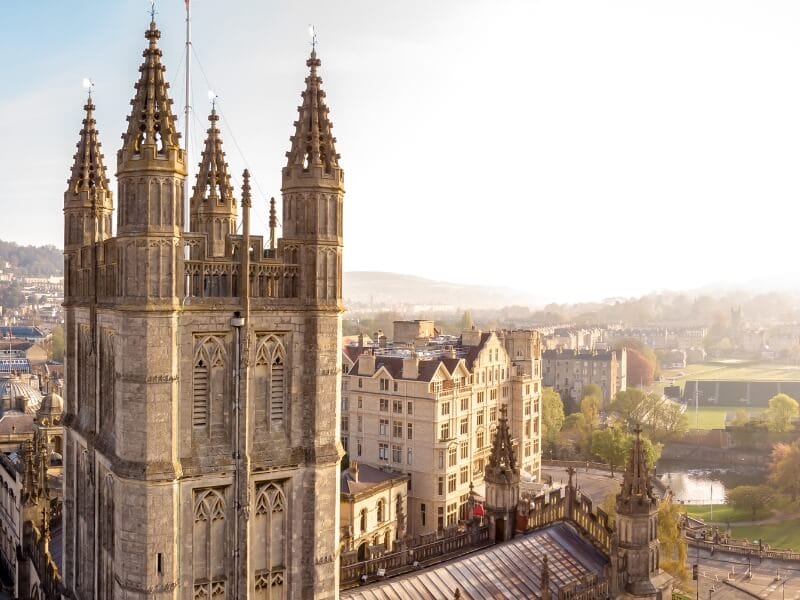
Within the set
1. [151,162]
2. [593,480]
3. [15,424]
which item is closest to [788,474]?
[593,480]

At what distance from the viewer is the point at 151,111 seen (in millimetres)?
21250

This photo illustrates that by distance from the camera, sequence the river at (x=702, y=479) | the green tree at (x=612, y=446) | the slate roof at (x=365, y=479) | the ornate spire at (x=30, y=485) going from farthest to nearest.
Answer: the river at (x=702, y=479) → the green tree at (x=612, y=446) → the slate roof at (x=365, y=479) → the ornate spire at (x=30, y=485)

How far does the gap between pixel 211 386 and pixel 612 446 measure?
9184 cm

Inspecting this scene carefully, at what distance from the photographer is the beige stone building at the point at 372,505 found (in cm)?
6875

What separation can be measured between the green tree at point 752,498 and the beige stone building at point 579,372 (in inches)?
2748

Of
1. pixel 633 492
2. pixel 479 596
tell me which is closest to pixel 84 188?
pixel 479 596

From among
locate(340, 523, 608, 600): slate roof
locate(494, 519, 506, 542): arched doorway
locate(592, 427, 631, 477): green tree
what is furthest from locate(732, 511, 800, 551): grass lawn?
locate(494, 519, 506, 542): arched doorway

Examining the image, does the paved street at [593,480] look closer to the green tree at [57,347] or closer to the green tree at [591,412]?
the green tree at [591,412]

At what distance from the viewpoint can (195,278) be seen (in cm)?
2177

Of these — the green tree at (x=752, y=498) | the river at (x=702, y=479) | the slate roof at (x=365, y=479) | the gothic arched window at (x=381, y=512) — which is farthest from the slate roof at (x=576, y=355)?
the gothic arched window at (x=381, y=512)

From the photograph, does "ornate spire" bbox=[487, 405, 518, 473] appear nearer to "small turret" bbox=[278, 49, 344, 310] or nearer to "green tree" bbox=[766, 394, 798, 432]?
"small turret" bbox=[278, 49, 344, 310]

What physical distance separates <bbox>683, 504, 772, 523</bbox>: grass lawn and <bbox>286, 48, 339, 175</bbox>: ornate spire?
90.7m

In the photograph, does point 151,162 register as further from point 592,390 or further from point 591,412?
point 592,390

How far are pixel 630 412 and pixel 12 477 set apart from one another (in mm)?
111277
